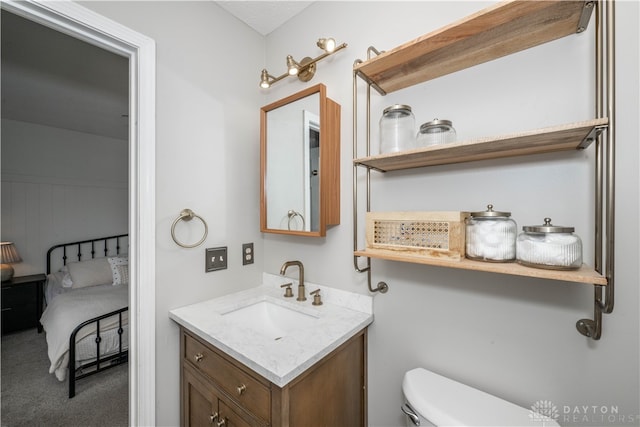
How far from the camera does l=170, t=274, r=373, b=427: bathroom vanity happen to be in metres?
0.84

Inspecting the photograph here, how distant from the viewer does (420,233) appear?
35.3 inches

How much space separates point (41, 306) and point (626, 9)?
4.97 meters

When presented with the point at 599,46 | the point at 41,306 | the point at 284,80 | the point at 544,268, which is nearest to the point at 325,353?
the point at 544,268

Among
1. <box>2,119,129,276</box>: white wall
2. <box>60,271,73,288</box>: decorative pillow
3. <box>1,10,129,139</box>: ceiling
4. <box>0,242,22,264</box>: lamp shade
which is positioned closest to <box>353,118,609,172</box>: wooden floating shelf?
<box>1,10,129,139</box>: ceiling

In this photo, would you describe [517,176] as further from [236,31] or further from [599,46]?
[236,31]

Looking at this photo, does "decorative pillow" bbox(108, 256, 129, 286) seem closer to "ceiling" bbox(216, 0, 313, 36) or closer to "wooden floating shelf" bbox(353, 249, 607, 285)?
"ceiling" bbox(216, 0, 313, 36)

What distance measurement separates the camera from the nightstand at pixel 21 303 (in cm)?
286

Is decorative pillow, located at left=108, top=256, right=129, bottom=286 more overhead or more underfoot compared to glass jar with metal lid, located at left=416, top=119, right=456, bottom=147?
more underfoot

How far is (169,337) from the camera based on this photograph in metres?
1.22

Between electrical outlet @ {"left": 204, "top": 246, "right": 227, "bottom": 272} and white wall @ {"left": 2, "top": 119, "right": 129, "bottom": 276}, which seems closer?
electrical outlet @ {"left": 204, "top": 246, "right": 227, "bottom": 272}

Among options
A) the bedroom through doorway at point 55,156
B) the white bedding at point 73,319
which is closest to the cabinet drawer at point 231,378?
the bedroom through doorway at point 55,156

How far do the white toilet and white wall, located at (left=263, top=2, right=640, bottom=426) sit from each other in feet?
0.25

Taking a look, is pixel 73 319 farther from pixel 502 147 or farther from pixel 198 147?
pixel 502 147

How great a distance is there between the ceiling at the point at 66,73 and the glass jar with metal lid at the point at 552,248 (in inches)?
60.2
